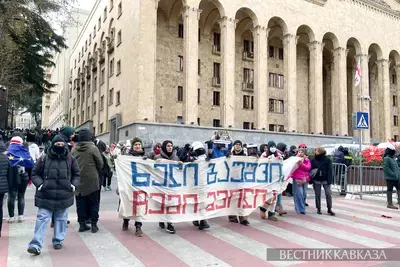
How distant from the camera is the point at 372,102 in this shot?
148 ft

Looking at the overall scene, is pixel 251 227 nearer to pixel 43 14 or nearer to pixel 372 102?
pixel 43 14

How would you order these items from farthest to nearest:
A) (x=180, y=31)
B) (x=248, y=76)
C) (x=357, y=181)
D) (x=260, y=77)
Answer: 1. (x=248, y=76)
2. (x=180, y=31)
3. (x=260, y=77)
4. (x=357, y=181)

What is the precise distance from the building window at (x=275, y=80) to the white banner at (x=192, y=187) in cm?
3087

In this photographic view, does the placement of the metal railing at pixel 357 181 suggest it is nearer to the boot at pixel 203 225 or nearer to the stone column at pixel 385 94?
the boot at pixel 203 225

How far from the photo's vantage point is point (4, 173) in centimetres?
636

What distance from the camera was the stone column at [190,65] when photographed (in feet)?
88.6

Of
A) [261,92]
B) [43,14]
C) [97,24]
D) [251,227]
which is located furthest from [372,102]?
[251,227]

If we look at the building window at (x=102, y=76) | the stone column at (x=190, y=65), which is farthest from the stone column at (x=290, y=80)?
the building window at (x=102, y=76)

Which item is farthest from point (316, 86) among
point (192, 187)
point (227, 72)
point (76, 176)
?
point (76, 176)

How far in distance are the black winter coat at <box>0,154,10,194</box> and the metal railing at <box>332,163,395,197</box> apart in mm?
10987

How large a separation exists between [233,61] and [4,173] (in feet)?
82.0

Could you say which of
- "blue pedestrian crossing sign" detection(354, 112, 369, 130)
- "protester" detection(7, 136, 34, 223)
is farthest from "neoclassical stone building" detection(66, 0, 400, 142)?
"protester" detection(7, 136, 34, 223)

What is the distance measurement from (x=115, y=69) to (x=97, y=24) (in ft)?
41.8

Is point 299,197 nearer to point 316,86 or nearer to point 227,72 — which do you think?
point 227,72
